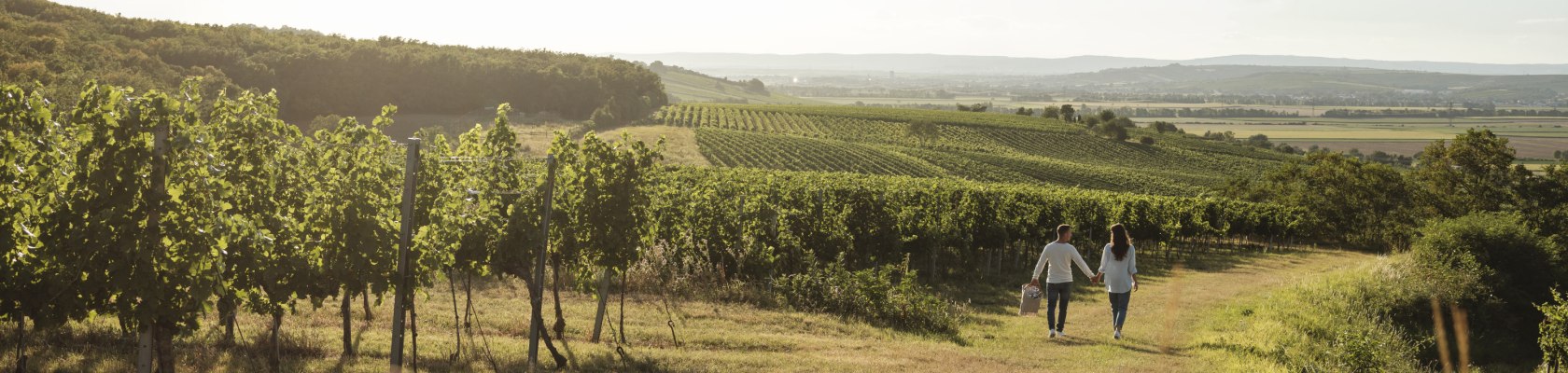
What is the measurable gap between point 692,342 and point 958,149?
83.6 metres

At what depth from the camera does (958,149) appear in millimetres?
93875

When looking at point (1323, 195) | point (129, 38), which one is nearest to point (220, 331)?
point (1323, 195)

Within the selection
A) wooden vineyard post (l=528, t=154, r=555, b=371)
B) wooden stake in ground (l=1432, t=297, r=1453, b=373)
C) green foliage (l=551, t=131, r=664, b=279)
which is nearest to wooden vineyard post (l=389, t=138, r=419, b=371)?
wooden vineyard post (l=528, t=154, r=555, b=371)

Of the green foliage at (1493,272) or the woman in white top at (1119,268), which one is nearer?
the woman in white top at (1119,268)

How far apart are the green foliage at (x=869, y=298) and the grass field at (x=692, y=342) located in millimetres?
487

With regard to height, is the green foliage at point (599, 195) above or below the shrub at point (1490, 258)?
above

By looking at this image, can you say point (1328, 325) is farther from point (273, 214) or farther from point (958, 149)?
point (958, 149)

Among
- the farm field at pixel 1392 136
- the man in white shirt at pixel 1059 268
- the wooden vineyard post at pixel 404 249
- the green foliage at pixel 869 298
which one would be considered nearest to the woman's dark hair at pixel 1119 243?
the man in white shirt at pixel 1059 268

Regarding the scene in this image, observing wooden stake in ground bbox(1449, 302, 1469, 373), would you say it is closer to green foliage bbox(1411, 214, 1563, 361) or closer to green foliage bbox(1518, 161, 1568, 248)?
green foliage bbox(1411, 214, 1563, 361)

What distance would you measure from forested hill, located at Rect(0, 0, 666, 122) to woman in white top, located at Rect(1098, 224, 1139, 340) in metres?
69.4

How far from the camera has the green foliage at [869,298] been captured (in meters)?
14.7

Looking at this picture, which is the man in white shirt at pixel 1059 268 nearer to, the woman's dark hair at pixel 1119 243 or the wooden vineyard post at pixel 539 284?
the woman's dark hair at pixel 1119 243

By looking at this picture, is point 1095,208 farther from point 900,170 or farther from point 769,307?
point 900,170

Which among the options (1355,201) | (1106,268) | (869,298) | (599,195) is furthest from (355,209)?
(1355,201)
